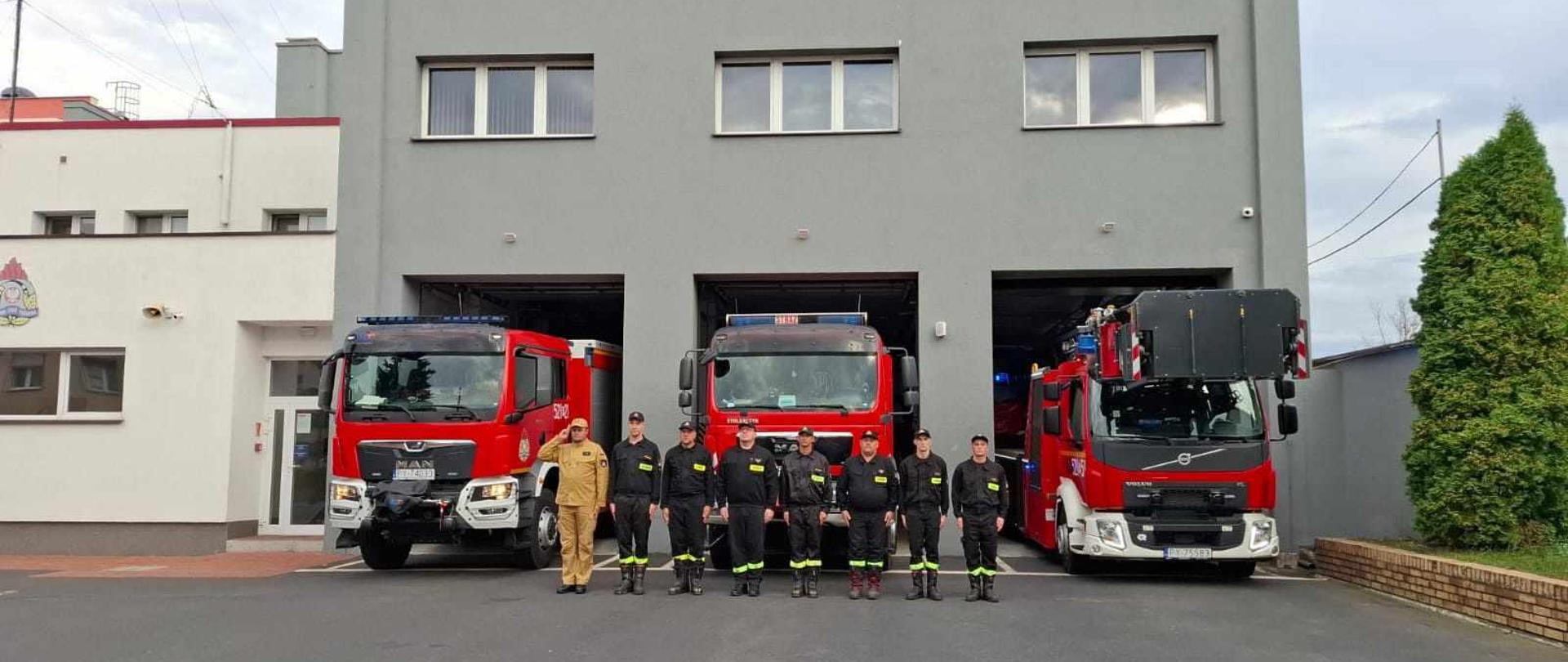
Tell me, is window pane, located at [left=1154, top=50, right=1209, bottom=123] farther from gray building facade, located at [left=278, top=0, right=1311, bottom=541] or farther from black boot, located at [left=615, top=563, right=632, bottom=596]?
black boot, located at [left=615, top=563, right=632, bottom=596]

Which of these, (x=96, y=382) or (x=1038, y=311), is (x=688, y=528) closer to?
(x=96, y=382)

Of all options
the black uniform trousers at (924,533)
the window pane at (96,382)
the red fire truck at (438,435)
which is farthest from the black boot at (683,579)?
the window pane at (96,382)

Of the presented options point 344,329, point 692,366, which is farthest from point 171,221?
point 692,366

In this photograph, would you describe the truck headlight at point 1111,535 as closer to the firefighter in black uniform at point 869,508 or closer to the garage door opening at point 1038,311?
the firefighter in black uniform at point 869,508

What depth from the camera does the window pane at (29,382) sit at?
51.2 ft

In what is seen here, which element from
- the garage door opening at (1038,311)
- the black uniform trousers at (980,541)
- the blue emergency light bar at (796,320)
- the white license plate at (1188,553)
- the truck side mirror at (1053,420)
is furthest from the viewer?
the garage door opening at (1038,311)

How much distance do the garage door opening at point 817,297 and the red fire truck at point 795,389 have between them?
9.77 ft

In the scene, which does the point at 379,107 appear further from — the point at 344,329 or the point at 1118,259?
the point at 1118,259

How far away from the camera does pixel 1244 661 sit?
307 inches

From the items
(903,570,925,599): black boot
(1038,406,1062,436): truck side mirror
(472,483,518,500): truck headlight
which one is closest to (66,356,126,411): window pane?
(472,483,518,500): truck headlight

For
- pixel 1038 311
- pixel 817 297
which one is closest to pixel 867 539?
pixel 817 297

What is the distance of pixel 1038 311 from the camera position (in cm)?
1923

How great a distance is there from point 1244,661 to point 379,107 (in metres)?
13.0

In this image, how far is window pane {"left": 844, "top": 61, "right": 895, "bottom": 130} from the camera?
50.6ft
